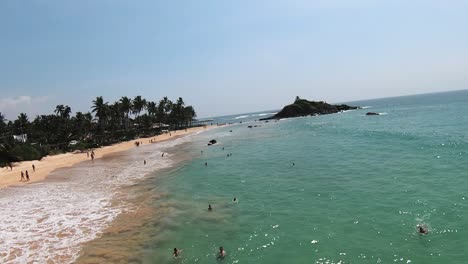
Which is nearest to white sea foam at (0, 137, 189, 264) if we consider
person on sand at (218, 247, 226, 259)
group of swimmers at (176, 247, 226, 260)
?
group of swimmers at (176, 247, 226, 260)

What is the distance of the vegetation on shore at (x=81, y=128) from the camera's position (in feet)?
229

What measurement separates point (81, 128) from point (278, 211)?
8378 centimetres

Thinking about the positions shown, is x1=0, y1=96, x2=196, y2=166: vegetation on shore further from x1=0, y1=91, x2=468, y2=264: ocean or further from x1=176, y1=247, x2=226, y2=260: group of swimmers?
x1=176, y1=247, x2=226, y2=260: group of swimmers

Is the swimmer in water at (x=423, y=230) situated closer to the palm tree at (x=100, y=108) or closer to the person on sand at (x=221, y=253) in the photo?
the person on sand at (x=221, y=253)

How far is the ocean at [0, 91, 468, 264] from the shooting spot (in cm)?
1822

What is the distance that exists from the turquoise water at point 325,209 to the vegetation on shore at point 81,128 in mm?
40997

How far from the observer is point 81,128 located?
316 feet

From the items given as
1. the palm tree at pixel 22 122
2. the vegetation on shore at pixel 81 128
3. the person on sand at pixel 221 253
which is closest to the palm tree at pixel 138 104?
the vegetation on shore at pixel 81 128

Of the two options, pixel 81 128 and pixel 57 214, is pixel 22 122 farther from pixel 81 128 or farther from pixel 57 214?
pixel 57 214

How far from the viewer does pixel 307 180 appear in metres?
33.6

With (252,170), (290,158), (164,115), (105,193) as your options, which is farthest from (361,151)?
(164,115)

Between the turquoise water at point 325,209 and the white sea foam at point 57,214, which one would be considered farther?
the white sea foam at point 57,214

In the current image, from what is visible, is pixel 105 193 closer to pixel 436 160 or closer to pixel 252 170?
pixel 252 170

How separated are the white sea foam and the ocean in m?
0.15
